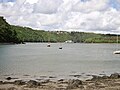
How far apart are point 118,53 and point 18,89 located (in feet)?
349

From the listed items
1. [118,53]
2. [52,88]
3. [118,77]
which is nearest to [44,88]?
[52,88]

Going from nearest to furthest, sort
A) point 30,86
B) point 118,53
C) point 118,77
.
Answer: point 30,86, point 118,77, point 118,53

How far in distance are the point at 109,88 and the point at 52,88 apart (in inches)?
238

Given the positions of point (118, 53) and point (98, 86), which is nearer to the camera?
point (98, 86)

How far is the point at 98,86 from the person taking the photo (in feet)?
110

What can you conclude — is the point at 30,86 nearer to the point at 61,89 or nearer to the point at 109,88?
the point at 61,89

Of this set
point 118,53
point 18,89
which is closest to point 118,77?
point 18,89

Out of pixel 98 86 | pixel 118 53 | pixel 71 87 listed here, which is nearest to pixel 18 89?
pixel 71 87

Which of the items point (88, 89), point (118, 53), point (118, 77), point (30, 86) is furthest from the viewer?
point (118, 53)

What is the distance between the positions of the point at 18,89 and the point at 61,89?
14.7ft

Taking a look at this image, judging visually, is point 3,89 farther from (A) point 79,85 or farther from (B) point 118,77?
(B) point 118,77

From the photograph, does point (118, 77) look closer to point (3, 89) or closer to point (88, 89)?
point (88, 89)

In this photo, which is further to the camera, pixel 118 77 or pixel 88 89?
pixel 118 77

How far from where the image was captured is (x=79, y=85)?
34.1 metres
